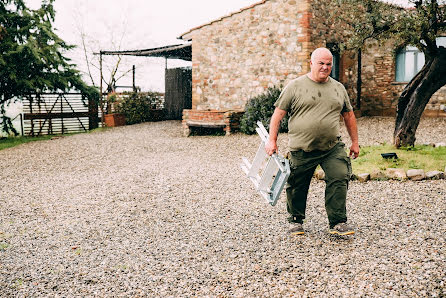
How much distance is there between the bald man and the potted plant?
1436 centimetres

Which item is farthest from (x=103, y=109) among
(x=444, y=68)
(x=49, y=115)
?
(x=444, y=68)

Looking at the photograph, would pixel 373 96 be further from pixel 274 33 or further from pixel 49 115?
pixel 49 115

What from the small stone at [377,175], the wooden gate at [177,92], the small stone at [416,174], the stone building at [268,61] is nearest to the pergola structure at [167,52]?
the wooden gate at [177,92]

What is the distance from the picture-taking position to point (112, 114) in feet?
56.3

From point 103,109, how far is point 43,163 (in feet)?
29.4

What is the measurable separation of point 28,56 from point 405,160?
39.1 ft

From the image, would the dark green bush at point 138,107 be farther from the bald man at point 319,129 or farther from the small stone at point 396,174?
the bald man at point 319,129

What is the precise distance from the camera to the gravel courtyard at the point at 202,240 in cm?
303

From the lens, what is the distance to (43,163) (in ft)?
29.8

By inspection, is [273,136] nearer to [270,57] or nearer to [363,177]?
[363,177]

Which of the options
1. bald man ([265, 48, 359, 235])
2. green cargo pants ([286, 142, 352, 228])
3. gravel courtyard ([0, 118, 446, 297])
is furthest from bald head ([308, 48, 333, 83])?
gravel courtyard ([0, 118, 446, 297])

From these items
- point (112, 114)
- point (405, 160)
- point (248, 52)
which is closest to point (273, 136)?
point (405, 160)

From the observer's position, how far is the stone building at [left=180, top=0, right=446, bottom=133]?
12180mm

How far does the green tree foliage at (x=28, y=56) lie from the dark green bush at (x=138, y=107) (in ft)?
9.00
